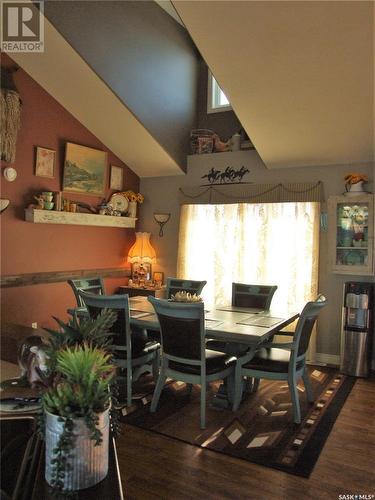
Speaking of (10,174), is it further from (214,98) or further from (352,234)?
(352,234)

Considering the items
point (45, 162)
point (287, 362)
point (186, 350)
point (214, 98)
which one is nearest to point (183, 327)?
point (186, 350)

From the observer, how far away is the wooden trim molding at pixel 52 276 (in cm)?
434

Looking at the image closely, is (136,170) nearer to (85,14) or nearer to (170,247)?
(170,247)

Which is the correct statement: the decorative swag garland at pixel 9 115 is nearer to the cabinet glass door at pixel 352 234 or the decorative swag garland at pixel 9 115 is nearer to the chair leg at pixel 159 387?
the chair leg at pixel 159 387

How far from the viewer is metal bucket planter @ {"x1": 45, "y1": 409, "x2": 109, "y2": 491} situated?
1.04m

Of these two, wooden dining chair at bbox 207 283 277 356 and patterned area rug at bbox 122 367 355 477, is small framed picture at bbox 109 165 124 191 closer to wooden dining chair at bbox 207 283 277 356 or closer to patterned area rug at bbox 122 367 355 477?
wooden dining chair at bbox 207 283 277 356

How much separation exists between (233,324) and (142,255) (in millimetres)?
2798

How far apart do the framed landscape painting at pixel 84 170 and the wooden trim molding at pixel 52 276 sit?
1025 millimetres

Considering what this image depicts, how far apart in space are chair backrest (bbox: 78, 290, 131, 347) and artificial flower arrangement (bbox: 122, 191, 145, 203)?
2692 mm

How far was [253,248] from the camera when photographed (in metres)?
5.19

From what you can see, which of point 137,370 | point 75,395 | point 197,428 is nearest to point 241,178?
point 137,370

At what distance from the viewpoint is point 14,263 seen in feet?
14.4

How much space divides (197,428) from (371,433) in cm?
125

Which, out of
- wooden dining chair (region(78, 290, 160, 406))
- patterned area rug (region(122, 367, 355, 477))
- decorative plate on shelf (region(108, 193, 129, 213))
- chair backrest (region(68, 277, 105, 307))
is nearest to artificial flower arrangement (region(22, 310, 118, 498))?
patterned area rug (region(122, 367, 355, 477))
